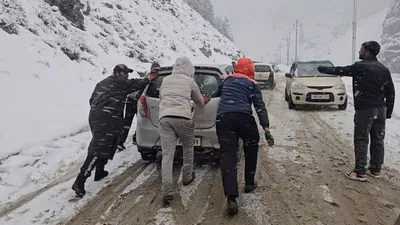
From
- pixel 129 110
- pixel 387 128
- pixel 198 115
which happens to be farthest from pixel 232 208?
pixel 387 128

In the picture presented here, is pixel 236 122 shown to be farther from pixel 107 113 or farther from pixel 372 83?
pixel 372 83

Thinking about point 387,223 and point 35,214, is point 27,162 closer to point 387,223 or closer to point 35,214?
point 35,214

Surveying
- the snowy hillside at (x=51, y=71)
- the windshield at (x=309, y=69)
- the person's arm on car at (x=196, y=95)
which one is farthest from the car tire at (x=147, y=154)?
the windshield at (x=309, y=69)

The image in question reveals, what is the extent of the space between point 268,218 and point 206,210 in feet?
2.48

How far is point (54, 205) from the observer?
4742mm

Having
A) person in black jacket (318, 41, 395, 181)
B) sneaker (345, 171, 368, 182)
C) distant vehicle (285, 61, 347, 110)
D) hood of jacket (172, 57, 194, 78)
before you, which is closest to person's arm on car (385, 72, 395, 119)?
person in black jacket (318, 41, 395, 181)

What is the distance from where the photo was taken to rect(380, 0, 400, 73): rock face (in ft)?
252

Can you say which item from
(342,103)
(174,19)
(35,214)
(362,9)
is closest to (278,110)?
(342,103)

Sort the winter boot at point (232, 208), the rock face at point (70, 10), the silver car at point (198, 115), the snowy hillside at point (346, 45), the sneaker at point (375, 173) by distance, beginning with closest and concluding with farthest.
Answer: the winter boot at point (232, 208), the sneaker at point (375, 173), the silver car at point (198, 115), the rock face at point (70, 10), the snowy hillside at point (346, 45)

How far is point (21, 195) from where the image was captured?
5219 millimetres

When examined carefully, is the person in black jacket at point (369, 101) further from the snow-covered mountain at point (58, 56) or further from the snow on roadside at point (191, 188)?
the snow-covered mountain at point (58, 56)

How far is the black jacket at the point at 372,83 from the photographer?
210 inches

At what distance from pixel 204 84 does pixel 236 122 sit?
1783 millimetres

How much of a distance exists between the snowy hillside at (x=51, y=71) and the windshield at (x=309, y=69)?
7532 mm
